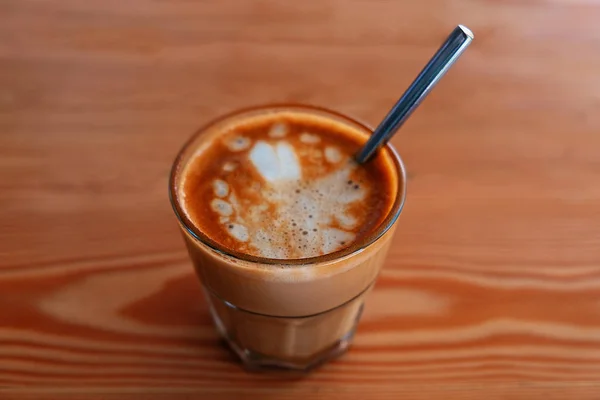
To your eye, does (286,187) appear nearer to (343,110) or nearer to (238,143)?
(238,143)

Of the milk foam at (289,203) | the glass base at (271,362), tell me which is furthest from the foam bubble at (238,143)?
the glass base at (271,362)

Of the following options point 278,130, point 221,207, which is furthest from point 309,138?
point 221,207

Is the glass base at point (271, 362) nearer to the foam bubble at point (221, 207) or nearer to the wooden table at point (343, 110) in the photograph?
the wooden table at point (343, 110)

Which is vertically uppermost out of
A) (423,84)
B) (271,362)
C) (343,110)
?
(423,84)

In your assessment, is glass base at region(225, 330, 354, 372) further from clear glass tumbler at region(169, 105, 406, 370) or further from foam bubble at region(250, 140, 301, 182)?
foam bubble at region(250, 140, 301, 182)

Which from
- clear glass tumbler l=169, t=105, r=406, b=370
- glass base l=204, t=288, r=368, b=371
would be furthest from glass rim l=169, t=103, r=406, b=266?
glass base l=204, t=288, r=368, b=371

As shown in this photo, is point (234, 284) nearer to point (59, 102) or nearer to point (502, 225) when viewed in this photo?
point (502, 225)
